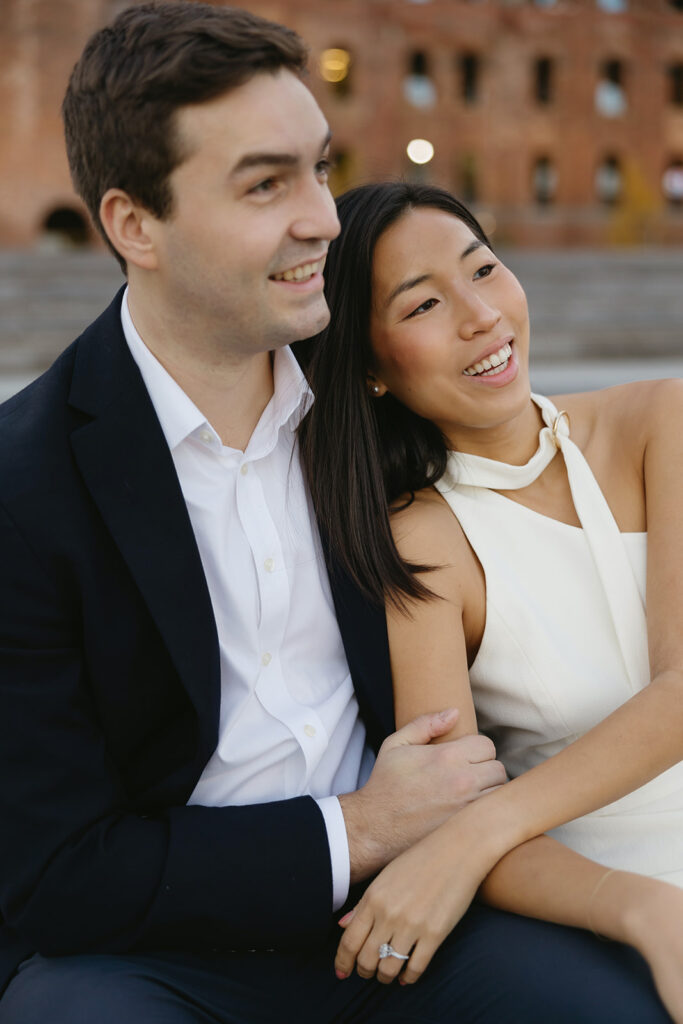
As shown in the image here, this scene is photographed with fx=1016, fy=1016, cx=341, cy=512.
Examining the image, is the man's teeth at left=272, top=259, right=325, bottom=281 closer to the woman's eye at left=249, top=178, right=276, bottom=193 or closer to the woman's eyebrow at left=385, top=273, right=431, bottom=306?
the woman's eye at left=249, top=178, right=276, bottom=193

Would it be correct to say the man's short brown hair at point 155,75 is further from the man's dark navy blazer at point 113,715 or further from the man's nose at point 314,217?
the man's dark navy blazer at point 113,715

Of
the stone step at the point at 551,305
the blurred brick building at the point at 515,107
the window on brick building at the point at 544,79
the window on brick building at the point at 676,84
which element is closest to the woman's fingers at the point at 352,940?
the stone step at the point at 551,305

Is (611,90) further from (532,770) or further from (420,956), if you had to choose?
(420,956)

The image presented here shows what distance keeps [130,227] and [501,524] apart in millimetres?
984

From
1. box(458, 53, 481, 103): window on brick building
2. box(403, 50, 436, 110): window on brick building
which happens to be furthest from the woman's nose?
box(458, 53, 481, 103): window on brick building

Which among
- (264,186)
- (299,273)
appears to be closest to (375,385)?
(299,273)

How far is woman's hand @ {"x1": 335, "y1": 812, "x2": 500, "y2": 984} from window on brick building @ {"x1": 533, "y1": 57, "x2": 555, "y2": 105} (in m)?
30.9

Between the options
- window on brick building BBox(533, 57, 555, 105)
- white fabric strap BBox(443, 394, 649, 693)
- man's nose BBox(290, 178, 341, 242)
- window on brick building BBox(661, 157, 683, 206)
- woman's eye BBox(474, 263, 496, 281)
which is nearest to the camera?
man's nose BBox(290, 178, 341, 242)

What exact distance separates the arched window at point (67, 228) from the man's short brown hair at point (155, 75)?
994 inches

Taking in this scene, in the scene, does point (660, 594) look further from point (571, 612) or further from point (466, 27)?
point (466, 27)

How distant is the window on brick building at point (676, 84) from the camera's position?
30891mm

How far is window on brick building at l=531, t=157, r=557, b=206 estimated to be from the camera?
97.0 feet

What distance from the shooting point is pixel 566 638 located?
2.13 meters

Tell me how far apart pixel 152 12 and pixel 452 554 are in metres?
1.19
